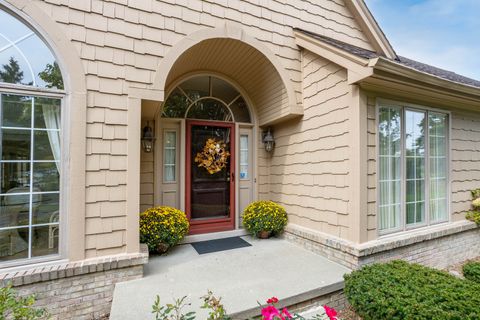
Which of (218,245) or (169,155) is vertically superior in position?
(169,155)

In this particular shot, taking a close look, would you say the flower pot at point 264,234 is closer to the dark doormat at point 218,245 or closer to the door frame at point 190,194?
the dark doormat at point 218,245

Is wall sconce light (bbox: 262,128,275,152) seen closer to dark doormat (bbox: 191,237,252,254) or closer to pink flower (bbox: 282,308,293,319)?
dark doormat (bbox: 191,237,252,254)

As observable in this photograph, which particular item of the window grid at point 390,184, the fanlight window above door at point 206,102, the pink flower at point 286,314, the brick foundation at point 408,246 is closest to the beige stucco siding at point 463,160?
the brick foundation at point 408,246

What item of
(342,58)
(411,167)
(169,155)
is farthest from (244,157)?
(411,167)

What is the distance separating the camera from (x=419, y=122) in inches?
161

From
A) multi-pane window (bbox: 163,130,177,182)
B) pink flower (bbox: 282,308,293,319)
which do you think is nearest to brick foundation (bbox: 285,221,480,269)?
pink flower (bbox: 282,308,293,319)

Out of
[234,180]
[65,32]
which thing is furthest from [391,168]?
[65,32]

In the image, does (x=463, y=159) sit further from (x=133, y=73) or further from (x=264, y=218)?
(x=133, y=73)

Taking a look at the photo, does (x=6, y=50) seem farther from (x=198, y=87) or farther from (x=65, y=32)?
(x=198, y=87)

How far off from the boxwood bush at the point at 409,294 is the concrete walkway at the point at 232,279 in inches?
17.6

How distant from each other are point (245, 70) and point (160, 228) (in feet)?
10.8

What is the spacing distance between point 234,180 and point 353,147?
8.25 ft

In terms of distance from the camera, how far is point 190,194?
4852mm

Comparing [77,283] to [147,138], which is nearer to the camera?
[77,283]
